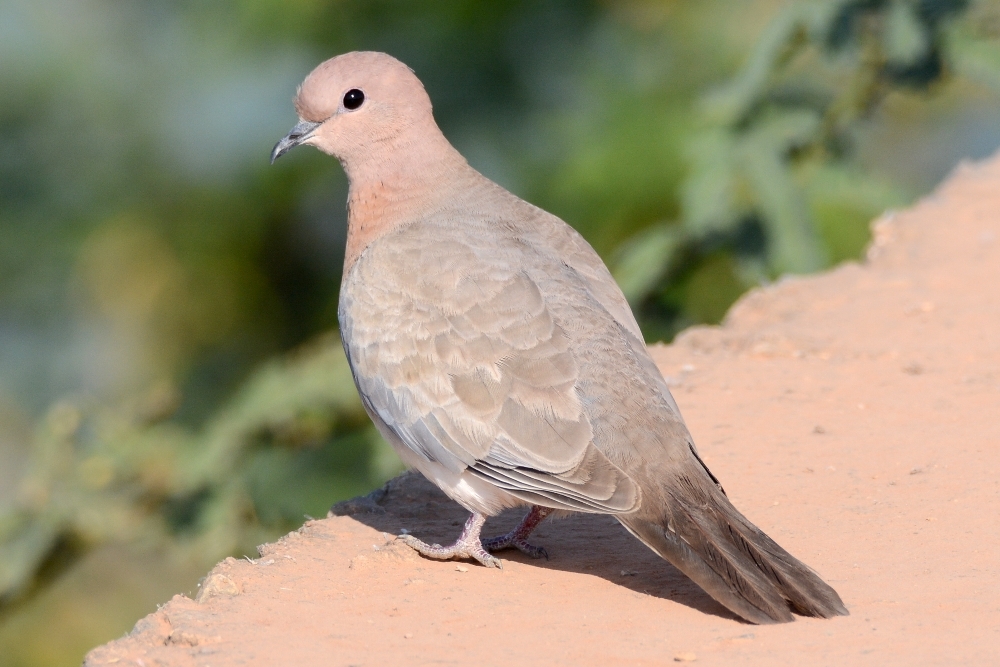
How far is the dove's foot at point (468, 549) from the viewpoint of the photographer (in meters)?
4.59

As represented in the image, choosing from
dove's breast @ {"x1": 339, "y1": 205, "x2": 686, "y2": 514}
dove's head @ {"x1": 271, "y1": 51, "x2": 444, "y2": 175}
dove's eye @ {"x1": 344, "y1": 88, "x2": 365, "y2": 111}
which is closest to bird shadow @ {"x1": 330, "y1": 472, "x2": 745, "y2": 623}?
dove's breast @ {"x1": 339, "y1": 205, "x2": 686, "y2": 514}

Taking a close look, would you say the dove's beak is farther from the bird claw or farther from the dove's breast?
the bird claw

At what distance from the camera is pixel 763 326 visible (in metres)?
6.99

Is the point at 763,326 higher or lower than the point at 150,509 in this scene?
higher

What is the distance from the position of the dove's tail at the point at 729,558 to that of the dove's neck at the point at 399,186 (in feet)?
5.85

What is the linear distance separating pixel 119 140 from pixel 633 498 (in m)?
7.53

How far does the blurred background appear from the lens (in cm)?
809

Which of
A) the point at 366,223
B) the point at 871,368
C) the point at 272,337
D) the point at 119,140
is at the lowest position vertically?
the point at 871,368

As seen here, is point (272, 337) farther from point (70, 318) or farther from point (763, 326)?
point (763, 326)

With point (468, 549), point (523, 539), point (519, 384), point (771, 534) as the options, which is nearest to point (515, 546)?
point (523, 539)

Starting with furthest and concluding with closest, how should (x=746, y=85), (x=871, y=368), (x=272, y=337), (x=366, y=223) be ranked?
(x=272, y=337), (x=746, y=85), (x=871, y=368), (x=366, y=223)

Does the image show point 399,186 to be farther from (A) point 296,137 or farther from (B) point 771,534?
(B) point 771,534

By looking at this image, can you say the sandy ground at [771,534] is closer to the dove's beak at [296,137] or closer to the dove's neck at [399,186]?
the dove's neck at [399,186]

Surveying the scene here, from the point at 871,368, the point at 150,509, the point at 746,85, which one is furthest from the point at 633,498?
the point at 746,85
